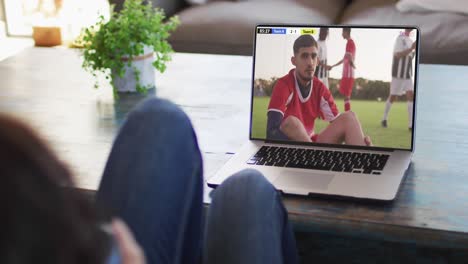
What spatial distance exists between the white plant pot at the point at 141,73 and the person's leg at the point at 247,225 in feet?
2.29

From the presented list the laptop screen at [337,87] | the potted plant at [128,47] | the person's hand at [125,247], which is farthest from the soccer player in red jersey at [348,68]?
the person's hand at [125,247]

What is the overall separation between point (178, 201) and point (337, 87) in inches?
18.5

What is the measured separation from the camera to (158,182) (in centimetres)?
94

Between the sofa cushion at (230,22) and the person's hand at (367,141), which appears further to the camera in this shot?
the sofa cushion at (230,22)

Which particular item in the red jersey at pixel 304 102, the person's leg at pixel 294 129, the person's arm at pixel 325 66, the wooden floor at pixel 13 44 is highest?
the person's arm at pixel 325 66

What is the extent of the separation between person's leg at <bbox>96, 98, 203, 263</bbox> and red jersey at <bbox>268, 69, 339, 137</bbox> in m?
0.34

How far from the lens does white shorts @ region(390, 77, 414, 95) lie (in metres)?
1.28

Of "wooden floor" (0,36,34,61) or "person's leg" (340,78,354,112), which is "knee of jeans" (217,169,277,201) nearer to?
"person's leg" (340,78,354,112)

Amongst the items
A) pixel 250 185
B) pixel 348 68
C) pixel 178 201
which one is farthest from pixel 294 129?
pixel 178 201

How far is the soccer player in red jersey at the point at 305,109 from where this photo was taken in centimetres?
129

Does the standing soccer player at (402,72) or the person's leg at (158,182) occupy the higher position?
the standing soccer player at (402,72)

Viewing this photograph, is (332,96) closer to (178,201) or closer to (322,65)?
(322,65)

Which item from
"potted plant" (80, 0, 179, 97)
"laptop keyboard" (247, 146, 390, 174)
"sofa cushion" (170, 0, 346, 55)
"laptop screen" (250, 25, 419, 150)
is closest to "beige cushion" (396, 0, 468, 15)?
"sofa cushion" (170, 0, 346, 55)

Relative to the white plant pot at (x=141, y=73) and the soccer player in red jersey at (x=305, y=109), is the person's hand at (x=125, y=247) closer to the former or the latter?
the soccer player in red jersey at (x=305, y=109)
